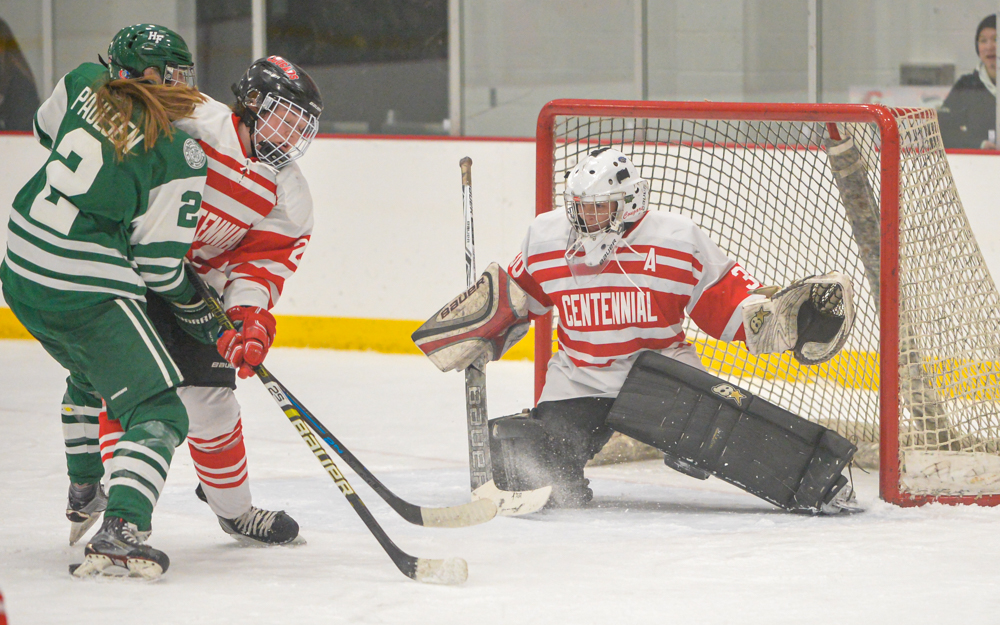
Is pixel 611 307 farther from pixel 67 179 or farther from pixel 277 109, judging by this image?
pixel 67 179

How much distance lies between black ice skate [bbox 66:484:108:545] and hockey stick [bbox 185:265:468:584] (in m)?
0.43

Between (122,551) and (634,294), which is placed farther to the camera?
(634,294)

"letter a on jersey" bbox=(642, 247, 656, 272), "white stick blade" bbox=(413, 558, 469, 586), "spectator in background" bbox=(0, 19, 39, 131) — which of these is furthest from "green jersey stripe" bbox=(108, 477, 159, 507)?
"spectator in background" bbox=(0, 19, 39, 131)

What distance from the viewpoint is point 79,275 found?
2168 mm

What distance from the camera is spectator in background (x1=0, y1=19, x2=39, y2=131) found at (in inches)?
238

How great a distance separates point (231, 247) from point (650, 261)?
3.13 feet

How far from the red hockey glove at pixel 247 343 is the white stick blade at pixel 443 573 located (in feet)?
1.51

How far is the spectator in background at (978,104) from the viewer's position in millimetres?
4445

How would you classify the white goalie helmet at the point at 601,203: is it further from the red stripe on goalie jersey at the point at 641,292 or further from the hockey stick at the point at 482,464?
the hockey stick at the point at 482,464

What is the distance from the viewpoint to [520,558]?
247 cm

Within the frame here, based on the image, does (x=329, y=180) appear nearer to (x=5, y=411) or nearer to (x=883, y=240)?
(x=5, y=411)

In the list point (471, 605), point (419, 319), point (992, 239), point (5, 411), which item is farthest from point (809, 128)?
point (5, 411)

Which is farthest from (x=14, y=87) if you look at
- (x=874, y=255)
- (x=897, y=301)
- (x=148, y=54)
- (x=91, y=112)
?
(x=897, y=301)

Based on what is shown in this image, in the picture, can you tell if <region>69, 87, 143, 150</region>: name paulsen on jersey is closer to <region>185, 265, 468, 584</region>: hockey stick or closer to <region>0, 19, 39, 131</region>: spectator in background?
<region>185, 265, 468, 584</region>: hockey stick
